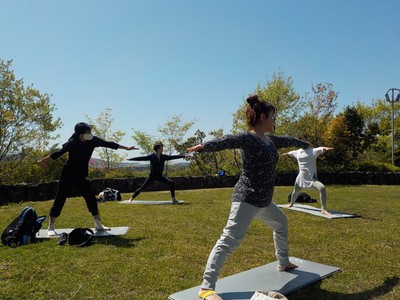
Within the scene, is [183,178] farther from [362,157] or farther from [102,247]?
[362,157]

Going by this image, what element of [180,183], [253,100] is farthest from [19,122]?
[253,100]

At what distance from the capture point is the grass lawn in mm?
3693

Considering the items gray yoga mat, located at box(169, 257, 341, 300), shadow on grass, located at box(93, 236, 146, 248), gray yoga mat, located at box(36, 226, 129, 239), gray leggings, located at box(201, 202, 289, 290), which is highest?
gray leggings, located at box(201, 202, 289, 290)

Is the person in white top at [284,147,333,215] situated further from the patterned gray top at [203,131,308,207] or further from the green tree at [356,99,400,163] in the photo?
the green tree at [356,99,400,163]

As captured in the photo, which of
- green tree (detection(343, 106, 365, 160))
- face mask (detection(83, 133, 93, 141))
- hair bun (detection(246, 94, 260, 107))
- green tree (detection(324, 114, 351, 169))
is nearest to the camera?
hair bun (detection(246, 94, 260, 107))

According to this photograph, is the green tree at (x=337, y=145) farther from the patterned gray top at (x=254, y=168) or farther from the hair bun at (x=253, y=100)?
the hair bun at (x=253, y=100)

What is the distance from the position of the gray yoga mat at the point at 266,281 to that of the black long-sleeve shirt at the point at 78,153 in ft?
12.0

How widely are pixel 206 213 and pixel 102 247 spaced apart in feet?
13.2

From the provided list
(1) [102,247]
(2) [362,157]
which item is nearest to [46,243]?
(1) [102,247]

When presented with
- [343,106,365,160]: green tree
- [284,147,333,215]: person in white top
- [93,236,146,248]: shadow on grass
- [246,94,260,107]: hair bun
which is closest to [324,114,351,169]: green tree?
[343,106,365,160]: green tree

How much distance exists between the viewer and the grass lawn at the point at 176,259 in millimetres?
3693

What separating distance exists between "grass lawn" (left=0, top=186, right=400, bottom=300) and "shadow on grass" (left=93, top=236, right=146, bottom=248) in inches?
0.7

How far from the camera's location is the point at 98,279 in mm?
3992

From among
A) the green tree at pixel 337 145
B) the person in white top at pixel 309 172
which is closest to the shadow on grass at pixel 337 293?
the person in white top at pixel 309 172
